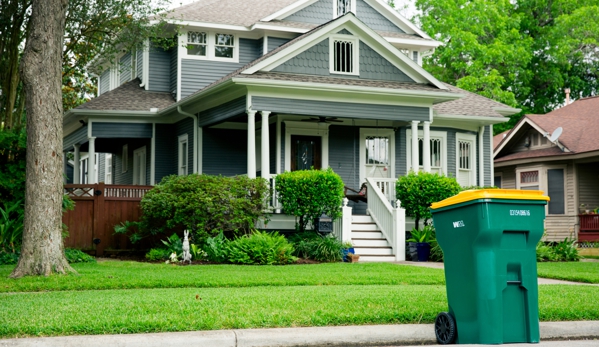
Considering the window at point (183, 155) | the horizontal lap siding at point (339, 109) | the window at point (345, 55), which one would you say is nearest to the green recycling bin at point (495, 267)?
the horizontal lap siding at point (339, 109)

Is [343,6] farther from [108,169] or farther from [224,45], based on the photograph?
[108,169]

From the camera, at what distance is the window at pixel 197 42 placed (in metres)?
22.7

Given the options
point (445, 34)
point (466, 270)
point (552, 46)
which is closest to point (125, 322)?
point (466, 270)

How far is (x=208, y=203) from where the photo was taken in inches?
636

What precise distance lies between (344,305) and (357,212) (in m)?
12.8

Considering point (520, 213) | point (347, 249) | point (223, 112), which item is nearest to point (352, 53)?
Result: point (223, 112)

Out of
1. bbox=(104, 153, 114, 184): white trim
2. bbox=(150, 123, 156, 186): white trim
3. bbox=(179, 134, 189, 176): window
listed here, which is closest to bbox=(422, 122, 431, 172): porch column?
bbox=(179, 134, 189, 176): window

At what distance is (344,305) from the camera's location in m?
8.42

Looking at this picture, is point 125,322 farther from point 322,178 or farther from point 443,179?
point 443,179

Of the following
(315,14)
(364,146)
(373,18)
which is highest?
(373,18)

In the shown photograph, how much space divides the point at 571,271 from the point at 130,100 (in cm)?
1414

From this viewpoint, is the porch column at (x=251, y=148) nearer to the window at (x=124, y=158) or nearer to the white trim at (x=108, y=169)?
the window at (x=124, y=158)

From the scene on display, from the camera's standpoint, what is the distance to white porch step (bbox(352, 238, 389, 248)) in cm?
1761

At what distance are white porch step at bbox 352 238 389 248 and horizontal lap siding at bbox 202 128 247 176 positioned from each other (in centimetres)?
541
